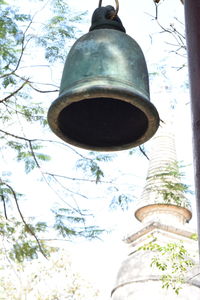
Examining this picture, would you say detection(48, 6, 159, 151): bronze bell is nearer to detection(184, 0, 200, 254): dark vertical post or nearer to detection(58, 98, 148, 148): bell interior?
detection(58, 98, 148, 148): bell interior

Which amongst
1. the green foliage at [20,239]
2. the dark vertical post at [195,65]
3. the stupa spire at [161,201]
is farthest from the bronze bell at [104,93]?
the stupa spire at [161,201]

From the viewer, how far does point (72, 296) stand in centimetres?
1015

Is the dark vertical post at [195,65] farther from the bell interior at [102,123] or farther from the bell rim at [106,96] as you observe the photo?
the bell interior at [102,123]

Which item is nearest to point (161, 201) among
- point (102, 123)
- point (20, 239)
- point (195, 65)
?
point (20, 239)

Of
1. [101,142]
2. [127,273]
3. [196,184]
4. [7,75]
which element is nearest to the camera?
[196,184]

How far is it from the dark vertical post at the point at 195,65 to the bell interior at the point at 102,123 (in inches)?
18.1

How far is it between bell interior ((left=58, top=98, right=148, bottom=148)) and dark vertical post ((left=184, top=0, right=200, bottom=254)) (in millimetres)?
460

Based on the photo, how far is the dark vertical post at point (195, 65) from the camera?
107 centimetres

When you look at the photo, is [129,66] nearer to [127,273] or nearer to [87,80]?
[87,80]

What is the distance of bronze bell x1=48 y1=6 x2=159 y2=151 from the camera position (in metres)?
1.42

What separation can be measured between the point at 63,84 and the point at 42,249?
3.00m

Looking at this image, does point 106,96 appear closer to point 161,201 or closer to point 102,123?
point 102,123

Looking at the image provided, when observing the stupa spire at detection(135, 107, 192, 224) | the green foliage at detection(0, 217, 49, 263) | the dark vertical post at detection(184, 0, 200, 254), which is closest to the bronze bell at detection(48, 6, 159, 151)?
the dark vertical post at detection(184, 0, 200, 254)

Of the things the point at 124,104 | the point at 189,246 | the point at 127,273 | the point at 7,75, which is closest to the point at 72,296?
the point at 127,273
